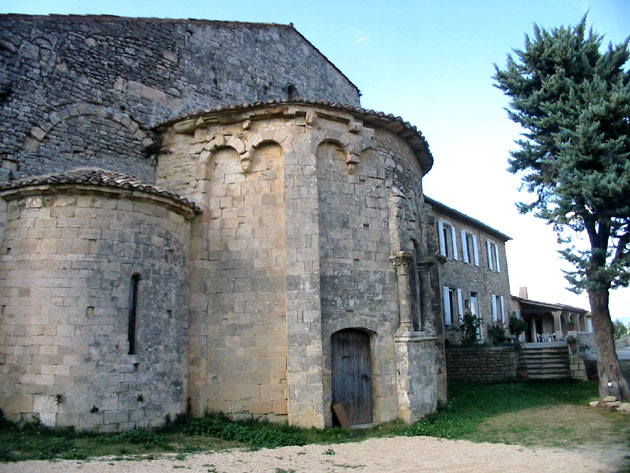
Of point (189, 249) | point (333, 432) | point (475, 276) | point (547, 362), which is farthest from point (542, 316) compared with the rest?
point (189, 249)

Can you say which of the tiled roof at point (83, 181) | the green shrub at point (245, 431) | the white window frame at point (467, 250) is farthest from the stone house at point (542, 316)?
the tiled roof at point (83, 181)

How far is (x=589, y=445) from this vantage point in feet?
27.7

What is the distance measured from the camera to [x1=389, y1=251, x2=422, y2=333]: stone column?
1073cm

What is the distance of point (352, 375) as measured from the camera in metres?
10.3

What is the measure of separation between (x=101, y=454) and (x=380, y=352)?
565cm

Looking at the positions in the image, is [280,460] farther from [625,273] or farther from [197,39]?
[197,39]

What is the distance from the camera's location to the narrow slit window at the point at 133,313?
8.86 meters

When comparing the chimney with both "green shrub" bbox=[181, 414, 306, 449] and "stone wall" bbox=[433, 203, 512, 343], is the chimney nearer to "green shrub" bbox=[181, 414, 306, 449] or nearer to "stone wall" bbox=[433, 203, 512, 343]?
"stone wall" bbox=[433, 203, 512, 343]

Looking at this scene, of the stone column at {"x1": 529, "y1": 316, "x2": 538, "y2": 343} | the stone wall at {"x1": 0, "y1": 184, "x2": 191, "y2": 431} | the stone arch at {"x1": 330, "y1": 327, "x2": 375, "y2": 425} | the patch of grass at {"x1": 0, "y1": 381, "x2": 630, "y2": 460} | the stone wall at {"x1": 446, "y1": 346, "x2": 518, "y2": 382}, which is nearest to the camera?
the patch of grass at {"x1": 0, "y1": 381, "x2": 630, "y2": 460}

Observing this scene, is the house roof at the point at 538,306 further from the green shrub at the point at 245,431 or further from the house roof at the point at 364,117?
the green shrub at the point at 245,431

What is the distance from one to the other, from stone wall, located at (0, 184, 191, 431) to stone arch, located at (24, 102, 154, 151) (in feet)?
5.30

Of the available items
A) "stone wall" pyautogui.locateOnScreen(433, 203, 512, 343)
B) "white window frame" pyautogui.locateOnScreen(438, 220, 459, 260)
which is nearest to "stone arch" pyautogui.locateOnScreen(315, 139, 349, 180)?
"stone wall" pyautogui.locateOnScreen(433, 203, 512, 343)

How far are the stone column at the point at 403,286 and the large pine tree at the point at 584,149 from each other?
4297 mm

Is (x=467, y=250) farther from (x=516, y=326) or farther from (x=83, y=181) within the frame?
(x=83, y=181)
